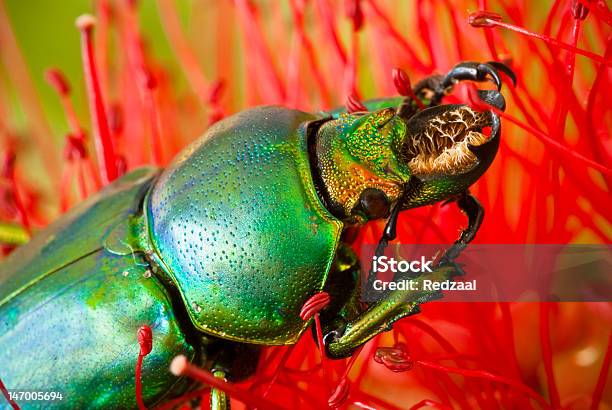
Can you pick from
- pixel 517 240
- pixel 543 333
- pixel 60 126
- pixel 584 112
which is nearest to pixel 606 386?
pixel 543 333

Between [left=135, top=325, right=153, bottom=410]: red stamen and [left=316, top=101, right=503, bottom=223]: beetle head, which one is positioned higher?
[left=316, top=101, right=503, bottom=223]: beetle head

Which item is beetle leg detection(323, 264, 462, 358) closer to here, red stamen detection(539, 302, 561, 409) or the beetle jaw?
the beetle jaw

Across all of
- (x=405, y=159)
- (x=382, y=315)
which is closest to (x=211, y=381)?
(x=382, y=315)

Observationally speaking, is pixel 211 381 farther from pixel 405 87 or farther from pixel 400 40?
pixel 400 40

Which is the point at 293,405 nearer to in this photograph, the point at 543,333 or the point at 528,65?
the point at 543,333

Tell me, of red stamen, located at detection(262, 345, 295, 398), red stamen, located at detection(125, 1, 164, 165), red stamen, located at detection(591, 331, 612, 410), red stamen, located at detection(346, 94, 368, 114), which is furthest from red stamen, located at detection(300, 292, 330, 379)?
red stamen, located at detection(125, 1, 164, 165)
